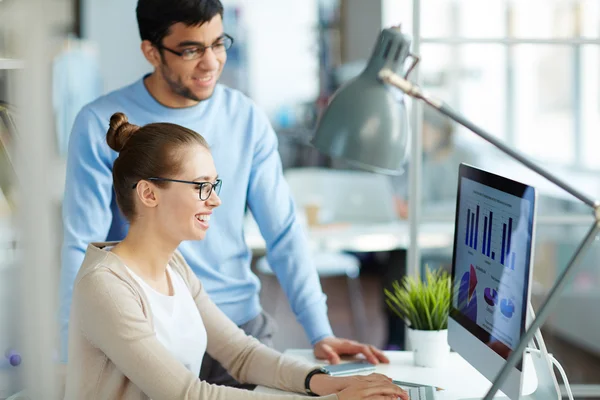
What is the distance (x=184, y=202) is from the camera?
1.62 m

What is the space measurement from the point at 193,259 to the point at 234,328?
233mm

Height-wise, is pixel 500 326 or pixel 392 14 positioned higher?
pixel 392 14

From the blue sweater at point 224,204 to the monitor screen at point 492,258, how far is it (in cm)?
46

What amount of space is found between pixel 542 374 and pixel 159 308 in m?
0.71

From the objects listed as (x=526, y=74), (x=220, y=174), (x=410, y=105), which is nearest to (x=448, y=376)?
(x=220, y=174)

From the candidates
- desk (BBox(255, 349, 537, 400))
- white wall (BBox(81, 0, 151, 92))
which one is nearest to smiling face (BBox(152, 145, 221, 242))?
desk (BBox(255, 349, 537, 400))

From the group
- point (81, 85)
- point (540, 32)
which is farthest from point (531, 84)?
point (81, 85)

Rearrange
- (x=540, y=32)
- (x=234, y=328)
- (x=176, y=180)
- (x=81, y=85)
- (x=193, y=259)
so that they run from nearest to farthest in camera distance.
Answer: (x=176, y=180), (x=234, y=328), (x=193, y=259), (x=540, y=32), (x=81, y=85)

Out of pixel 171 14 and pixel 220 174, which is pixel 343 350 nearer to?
pixel 220 174

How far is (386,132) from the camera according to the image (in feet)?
4.81

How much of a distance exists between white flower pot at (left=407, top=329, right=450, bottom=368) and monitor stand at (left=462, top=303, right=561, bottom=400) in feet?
1.05

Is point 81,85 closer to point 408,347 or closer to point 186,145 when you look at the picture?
point 408,347

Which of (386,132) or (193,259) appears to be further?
(193,259)

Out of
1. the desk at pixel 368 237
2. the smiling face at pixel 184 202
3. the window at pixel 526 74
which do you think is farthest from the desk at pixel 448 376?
the window at pixel 526 74
